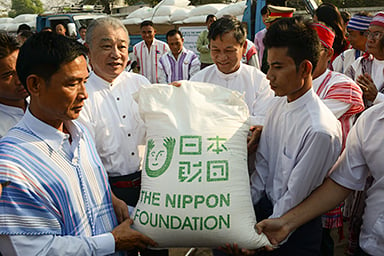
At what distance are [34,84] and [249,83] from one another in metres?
1.48

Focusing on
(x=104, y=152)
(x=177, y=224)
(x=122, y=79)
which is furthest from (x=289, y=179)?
(x=122, y=79)

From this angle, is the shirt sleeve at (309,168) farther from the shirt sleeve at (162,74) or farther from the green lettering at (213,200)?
the shirt sleeve at (162,74)

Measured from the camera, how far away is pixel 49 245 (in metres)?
1.24

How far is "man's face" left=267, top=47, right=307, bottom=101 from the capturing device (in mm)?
1565

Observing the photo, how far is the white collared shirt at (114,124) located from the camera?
2.05m

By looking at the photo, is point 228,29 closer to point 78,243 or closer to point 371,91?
point 371,91

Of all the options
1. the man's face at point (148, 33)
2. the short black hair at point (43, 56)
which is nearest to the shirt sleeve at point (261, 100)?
the short black hair at point (43, 56)

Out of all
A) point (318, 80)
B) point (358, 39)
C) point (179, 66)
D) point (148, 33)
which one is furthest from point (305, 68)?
point (148, 33)

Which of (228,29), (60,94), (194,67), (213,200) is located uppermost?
(228,29)

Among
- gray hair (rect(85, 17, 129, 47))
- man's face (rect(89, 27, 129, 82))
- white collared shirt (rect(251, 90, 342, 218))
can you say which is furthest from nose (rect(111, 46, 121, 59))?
white collared shirt (rect(251, 90, 342, 218))

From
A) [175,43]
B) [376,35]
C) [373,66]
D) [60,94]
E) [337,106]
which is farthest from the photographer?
[175,43]

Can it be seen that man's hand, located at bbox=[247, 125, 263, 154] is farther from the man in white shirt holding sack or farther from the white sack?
the white sack

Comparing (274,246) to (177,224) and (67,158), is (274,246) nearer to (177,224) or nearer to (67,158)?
(177,224)

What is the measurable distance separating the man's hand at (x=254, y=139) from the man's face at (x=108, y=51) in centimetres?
86
